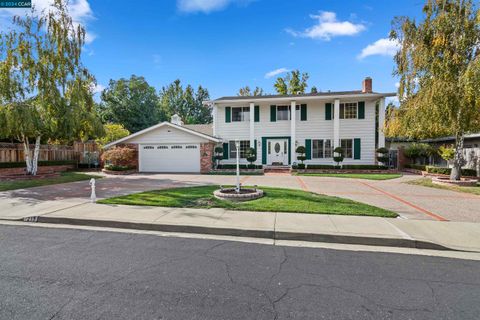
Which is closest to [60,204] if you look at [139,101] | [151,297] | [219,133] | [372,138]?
[151,297]

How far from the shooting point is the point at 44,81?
1270 cm

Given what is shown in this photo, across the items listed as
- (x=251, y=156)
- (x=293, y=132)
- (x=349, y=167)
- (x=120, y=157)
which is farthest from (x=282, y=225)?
(x=120, y=157)

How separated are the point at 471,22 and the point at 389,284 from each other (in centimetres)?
1233

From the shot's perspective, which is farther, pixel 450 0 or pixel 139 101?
pixel 139 101

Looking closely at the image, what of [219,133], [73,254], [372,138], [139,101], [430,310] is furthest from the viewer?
[139,101]

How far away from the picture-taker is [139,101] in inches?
1444

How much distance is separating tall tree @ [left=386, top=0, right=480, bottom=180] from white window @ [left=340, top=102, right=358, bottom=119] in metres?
7.26

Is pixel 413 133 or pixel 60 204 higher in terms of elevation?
pixel 413 133

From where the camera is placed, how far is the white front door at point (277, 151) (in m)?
19.5

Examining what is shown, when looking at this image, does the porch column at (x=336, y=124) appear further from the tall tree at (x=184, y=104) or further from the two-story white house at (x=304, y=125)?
the tall tree at (x=184, y=104)

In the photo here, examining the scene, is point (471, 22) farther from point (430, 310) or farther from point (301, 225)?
point (430, 310)

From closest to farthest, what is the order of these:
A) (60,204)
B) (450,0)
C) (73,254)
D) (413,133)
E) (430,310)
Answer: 1. (430,310)
2. (73,254)
3. (60,204)
4. (450,0)
5. (413,133)

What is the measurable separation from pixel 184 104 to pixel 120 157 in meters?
35.1

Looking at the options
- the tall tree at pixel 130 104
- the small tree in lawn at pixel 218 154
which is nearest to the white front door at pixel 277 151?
the small tree in lawn at pixel 218 154
